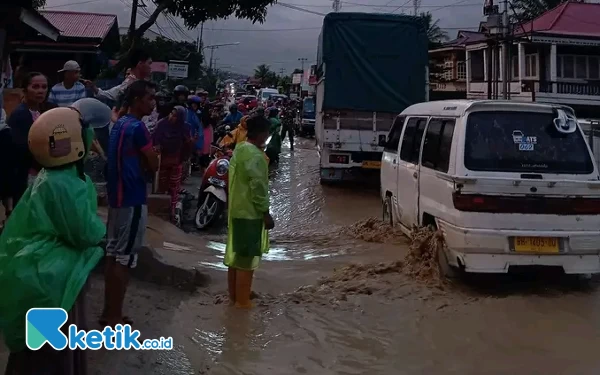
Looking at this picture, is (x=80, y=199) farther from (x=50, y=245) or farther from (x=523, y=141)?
(x=523, y=141)

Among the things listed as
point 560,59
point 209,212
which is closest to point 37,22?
point 209,212

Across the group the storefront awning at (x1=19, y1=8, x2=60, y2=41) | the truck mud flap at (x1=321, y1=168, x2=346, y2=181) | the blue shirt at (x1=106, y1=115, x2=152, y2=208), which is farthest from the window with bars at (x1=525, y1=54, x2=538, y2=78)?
the blue shirt at (x1=106, y1=115, x2=152, y2=208)

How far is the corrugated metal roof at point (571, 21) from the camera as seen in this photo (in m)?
32.2

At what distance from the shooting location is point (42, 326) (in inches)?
115

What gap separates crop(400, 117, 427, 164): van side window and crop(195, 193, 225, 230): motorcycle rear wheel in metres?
3.01

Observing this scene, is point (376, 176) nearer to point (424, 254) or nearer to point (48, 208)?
point (424, 254)

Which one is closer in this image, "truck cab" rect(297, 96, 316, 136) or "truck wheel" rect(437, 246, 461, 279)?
"truck wheel" rect(437, 246, 461, 279)

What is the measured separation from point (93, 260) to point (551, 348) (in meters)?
3.75

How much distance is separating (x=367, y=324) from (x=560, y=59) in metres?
31.1

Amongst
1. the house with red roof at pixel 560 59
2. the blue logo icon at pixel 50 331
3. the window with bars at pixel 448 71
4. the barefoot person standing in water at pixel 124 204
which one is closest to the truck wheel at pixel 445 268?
the barefoot person standing in water at pixel 124 204

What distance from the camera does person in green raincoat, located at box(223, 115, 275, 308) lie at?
5.82 m

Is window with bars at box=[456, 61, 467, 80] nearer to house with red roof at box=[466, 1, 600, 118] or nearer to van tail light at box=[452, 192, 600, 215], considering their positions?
house with red roof at box=[466, 1, 600, 118]

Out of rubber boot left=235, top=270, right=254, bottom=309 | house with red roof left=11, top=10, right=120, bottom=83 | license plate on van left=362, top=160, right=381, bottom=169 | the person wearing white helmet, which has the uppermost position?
house with red roof left=11, top=10, right=120, bottom=83

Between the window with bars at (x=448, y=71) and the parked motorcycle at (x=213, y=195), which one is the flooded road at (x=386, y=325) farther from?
the window with bars at (x=448, y=71)
